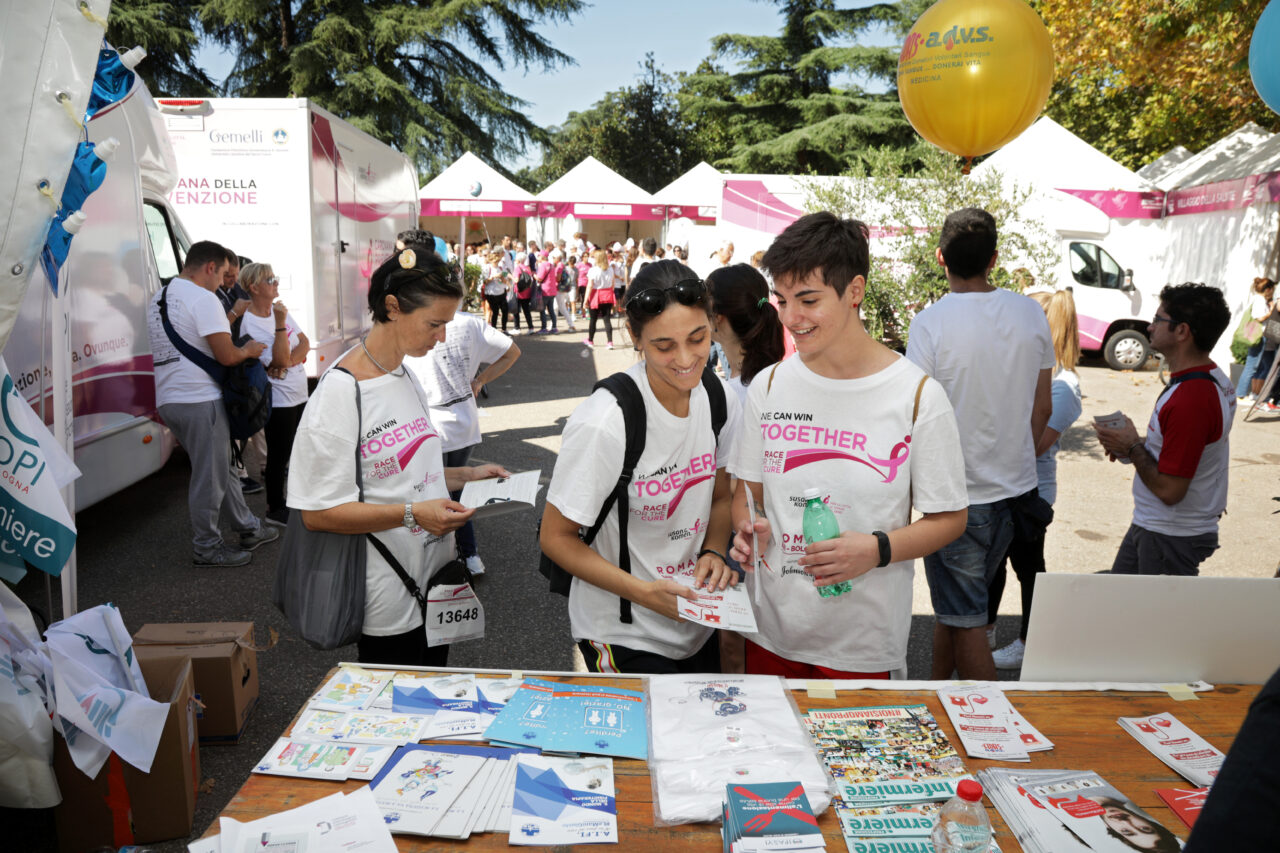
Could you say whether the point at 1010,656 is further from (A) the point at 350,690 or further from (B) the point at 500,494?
(A) the point at 350,690

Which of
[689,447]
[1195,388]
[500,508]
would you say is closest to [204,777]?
[500,508]

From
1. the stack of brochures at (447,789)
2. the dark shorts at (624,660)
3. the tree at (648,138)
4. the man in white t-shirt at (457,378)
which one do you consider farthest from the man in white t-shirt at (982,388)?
the tree at (648,138)

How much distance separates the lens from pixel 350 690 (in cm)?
209

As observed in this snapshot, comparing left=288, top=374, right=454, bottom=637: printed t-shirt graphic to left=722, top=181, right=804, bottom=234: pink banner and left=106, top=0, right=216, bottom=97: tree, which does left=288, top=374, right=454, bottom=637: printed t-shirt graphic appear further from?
left=106, top=0, right=216, bottom=97: tree

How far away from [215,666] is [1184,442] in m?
4.09

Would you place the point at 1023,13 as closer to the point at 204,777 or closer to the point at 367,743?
the point at 367,743

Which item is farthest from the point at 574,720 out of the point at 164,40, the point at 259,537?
the point at 164,40

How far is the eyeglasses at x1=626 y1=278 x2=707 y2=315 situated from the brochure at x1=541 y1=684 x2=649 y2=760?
98 cm

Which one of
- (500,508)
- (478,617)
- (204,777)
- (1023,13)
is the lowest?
(204,777)

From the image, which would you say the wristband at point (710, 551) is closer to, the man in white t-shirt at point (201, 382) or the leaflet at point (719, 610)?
the leaflet at point (719, 610)

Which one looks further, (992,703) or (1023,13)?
(1023,13)

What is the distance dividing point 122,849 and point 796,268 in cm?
280

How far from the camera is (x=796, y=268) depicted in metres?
2.16

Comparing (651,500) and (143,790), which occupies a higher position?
(651,500)
